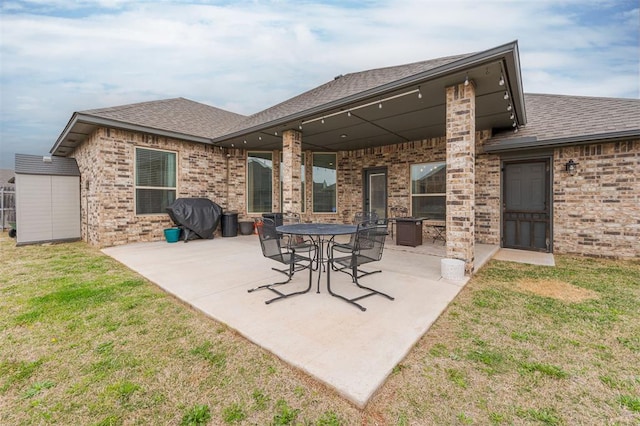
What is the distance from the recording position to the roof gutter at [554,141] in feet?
16.9

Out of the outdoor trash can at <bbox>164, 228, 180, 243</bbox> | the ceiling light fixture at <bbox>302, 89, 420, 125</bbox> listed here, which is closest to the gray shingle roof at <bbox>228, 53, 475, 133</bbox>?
the ceiling light fixture at <bbox>302, 89, 420, 125</bbox>

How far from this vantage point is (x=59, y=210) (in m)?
8.11

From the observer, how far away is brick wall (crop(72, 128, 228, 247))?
264 inches

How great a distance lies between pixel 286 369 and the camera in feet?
6.34

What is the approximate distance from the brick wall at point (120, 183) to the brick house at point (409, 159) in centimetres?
3

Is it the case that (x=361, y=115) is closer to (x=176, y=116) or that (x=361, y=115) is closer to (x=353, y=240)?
(x=353, y=240)

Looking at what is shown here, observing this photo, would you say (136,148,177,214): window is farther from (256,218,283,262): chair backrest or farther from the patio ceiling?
(256,218,283,262): chair backrest

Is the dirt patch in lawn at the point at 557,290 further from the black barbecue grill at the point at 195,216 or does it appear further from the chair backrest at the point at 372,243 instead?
the black barbecue grill at the point at 195,216

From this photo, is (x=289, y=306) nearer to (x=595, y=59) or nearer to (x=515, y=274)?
(x=515, y=274)

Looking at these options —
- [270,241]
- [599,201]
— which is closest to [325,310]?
[270,241]

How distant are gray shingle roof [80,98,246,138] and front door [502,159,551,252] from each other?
8539 mm

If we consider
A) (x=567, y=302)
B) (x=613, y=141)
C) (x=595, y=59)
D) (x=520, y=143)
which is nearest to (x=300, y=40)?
(x=520, y=143)

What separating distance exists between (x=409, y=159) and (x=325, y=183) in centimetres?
308

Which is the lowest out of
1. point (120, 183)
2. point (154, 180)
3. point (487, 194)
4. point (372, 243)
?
point (372, 243)
